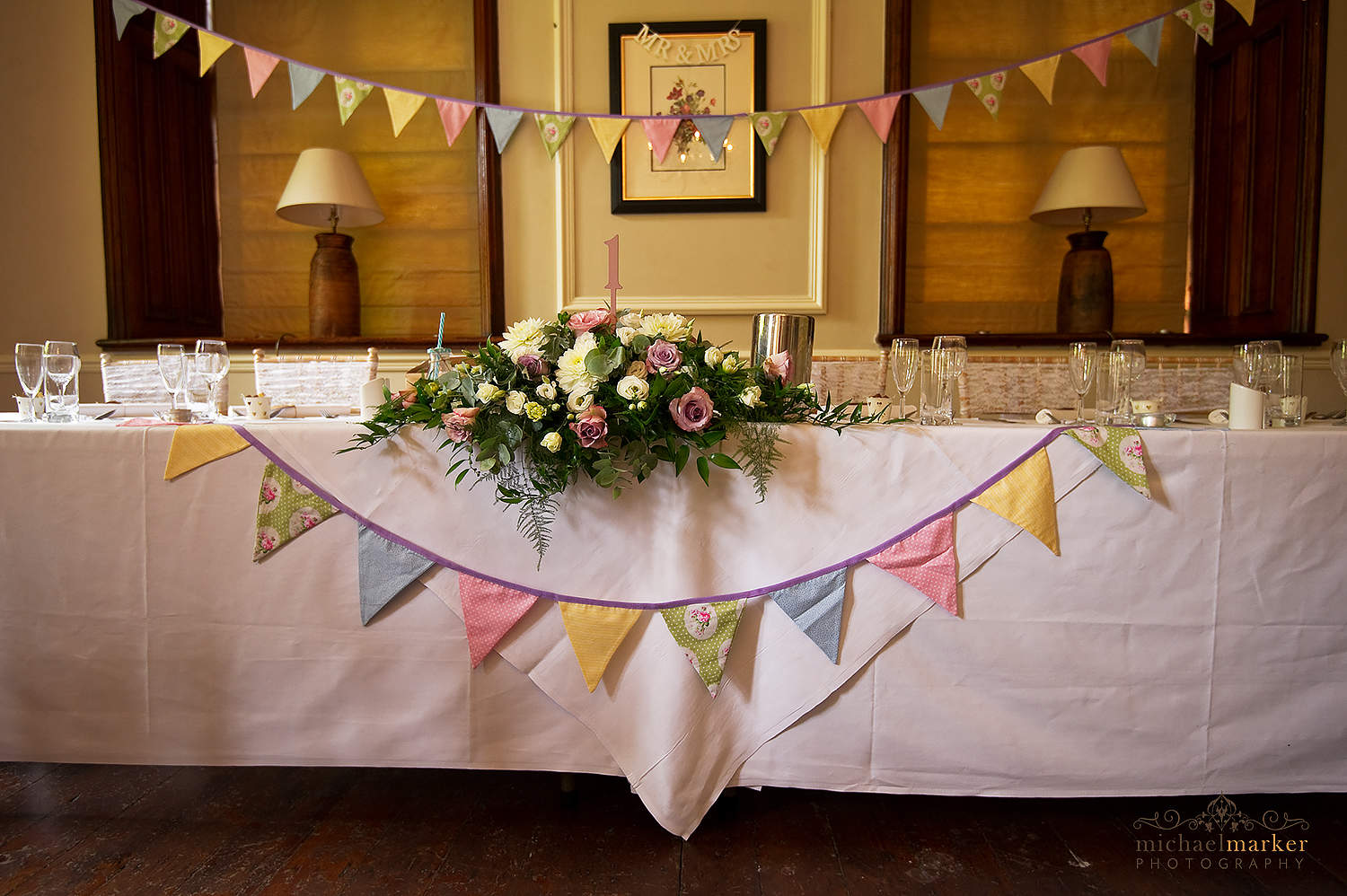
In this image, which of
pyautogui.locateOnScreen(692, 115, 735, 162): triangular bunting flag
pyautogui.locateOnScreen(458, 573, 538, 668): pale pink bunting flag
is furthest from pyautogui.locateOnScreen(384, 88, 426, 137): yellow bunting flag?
pyautogui.locateOnScreen(458, 573, 538, 668): pale pink bunting flag

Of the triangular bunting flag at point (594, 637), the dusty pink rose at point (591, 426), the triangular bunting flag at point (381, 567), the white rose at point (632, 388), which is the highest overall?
the white rose at point (632, 388)

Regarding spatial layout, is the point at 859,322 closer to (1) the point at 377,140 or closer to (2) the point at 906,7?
(2) the point at 906,7

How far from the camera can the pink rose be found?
1153mm

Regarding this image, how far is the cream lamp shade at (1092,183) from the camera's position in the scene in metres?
2.75

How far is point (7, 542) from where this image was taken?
1.31m

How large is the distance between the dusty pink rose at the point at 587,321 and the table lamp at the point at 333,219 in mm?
1990

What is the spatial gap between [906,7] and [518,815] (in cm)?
284

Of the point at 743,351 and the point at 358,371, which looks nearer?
the point at 358,371

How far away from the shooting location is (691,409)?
3.81 feet

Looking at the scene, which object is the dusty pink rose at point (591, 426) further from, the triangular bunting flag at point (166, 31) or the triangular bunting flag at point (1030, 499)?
the triangular bunting flag at point (166, 31)

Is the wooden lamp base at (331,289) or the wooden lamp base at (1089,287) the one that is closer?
the wooden lamp base at (1089,287)

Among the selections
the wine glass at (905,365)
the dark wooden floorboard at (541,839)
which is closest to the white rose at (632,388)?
the wine glass at (905,365)

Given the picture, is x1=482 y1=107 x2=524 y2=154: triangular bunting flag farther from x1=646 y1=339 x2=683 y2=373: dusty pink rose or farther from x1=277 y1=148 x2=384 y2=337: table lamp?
x1=646 y1=339 x2=683 y2=373: dusty pink rose

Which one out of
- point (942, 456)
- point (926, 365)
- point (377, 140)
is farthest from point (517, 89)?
point (942, 456)
